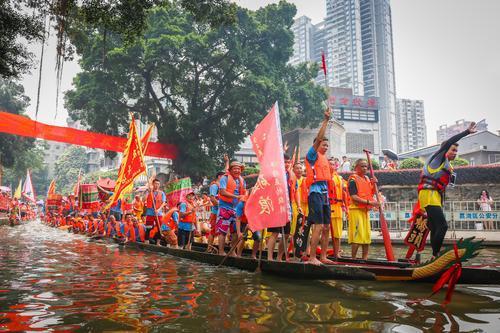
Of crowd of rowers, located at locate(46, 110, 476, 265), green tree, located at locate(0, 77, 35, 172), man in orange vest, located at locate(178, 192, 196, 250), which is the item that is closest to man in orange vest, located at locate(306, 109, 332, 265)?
crowd of rowers, located at locate(46, 110, 476, 265)

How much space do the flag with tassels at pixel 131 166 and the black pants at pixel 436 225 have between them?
7062mm

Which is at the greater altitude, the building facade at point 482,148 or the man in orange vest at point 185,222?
the building facade at point 482,148

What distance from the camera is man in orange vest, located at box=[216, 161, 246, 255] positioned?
7426 mm

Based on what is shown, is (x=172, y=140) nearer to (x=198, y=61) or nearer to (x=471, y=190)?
(x=198, y=61)

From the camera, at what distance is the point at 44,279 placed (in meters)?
5.68

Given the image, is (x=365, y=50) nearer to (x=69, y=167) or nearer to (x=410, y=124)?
(x=410, y=124)

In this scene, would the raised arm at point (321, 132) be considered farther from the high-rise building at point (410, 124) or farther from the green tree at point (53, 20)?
the high-rise building at point (410, 124)

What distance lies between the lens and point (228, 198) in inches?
297

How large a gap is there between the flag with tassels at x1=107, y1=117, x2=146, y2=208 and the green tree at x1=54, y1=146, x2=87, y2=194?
70.8 meters

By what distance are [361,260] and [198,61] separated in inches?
888

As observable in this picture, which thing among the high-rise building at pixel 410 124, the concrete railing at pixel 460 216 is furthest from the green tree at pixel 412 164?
the high-rise building at pixel 410 124

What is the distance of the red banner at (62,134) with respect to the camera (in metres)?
18.4

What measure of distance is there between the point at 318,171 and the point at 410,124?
324 feet

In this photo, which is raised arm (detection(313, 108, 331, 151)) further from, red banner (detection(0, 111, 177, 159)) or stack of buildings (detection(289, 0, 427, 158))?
stack of buildings (detection(289, 0, 427, 158))
